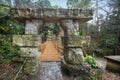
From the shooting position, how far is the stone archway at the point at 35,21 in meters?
3.67

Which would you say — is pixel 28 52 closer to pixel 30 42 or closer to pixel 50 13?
pixel 30 42

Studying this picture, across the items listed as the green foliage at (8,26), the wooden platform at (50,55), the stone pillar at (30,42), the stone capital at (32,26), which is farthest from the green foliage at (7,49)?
the wooden platform at (50,55)

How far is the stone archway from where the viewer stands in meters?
3.67

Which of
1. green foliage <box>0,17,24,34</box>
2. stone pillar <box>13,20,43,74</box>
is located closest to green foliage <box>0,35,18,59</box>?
green foliage <box>0,17,24,34</box>

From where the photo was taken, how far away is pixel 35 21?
3883 millimetres

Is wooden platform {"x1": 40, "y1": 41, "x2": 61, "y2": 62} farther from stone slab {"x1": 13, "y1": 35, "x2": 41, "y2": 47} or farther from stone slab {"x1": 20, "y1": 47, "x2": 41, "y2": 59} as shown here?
stone slab {"x1": 13, "y1": 35, "x2": 41, "y2": 47}

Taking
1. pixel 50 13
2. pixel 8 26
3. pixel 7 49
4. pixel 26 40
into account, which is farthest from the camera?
pixel 8 26

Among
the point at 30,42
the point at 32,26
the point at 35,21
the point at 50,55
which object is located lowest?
the point at 50,55

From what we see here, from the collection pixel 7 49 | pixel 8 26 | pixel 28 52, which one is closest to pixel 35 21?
pixel 28 52

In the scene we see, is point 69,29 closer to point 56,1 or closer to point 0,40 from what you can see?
point 0,40

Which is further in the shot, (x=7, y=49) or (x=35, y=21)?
(x=7, y=49)

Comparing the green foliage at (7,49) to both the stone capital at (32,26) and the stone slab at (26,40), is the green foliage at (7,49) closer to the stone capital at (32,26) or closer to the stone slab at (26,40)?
the stone slab at (26,40)

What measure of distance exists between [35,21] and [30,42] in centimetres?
60

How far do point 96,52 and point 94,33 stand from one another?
69.3 inches
